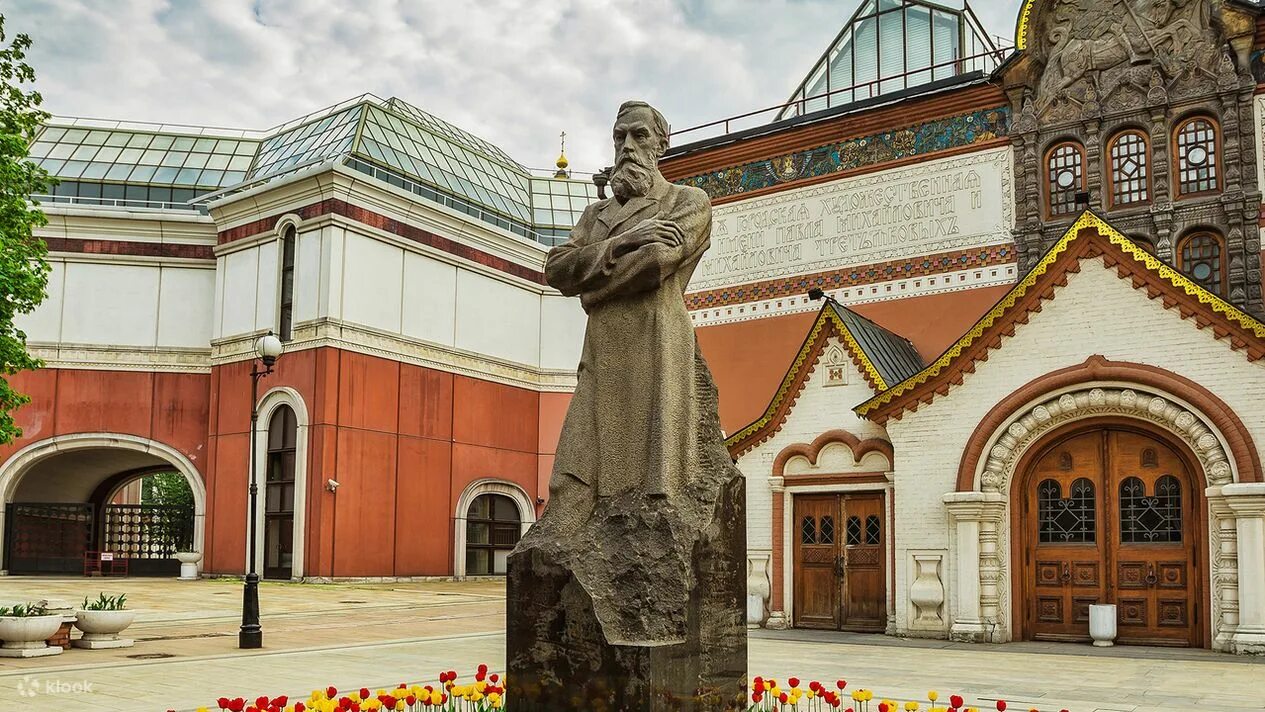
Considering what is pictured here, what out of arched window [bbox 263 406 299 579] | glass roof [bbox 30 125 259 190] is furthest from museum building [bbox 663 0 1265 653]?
glass roof [bbox 30 125 259 190]

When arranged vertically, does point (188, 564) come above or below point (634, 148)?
below

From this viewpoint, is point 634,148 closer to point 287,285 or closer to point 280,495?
point 280,495

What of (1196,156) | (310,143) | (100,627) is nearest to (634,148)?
(100,627)

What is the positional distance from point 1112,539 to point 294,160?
27.2m

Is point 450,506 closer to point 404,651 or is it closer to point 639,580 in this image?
A: point 404,651

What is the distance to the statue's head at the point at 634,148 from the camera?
664cm

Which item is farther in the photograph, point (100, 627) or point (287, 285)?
point (287, 285)

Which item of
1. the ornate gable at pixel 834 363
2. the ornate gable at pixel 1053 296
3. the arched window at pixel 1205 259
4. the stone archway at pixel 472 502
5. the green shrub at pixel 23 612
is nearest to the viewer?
the green shrub at pixel 23 612

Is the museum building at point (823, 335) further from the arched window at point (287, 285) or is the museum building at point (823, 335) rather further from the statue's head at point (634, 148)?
the statue's head at point (634, 148)

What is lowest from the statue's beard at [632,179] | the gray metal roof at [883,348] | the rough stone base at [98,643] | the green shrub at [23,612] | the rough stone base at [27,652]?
the rough stone base at [98,643]

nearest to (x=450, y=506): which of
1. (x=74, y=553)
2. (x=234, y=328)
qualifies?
(x=234, y=328)

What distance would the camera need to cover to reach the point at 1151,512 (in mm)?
16078

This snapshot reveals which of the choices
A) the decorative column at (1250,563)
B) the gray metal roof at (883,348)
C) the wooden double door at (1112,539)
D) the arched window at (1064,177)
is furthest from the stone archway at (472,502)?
the decorative column at (1250,563)

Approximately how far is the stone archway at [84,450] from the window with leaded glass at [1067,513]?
78.2 feet
